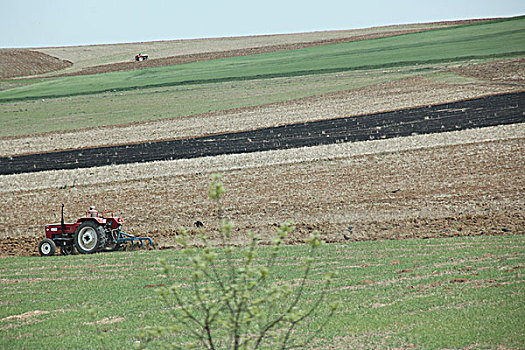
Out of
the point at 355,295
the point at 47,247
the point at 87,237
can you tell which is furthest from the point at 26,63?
the point at 355,295

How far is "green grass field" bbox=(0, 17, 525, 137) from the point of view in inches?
2301

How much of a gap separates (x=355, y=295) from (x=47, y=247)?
13.3 m

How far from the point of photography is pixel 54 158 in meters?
40.1

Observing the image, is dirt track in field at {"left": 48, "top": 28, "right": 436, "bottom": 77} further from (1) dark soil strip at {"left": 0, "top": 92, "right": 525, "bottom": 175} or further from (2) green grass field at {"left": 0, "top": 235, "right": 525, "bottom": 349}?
(2) green grass field at {"left": 0, "top": 235, "right": 525, "bottom": 349}

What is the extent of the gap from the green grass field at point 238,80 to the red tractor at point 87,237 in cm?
3319

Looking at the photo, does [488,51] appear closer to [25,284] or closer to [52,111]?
[52,111]

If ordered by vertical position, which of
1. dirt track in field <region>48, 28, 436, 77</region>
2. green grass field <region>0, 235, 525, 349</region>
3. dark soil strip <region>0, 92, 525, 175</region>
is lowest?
green grass field <region>0, 235, 525, 349</region>

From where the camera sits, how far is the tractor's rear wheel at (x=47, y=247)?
69.3 feet

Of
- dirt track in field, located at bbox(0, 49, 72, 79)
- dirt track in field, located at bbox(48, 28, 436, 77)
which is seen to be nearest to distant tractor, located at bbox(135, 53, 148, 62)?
dirt track in field, located at bbox(48, 28, 436, 77)

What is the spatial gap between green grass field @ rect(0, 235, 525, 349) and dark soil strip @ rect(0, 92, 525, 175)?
18.5m

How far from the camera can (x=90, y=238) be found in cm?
2108

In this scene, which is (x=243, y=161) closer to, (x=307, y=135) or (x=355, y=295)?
(x=307, y=135)

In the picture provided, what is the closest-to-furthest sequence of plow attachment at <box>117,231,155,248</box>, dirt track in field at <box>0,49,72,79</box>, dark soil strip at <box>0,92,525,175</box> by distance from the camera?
plow attachment at <box>117,231,155,248</box> → dark soil strip at <box>0,92,525,175</box> → dirt track in field at <box>0,49,72,79</box>

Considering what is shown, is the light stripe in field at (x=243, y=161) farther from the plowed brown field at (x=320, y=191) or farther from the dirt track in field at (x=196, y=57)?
the dirt track in field at (x=196, y=57)
